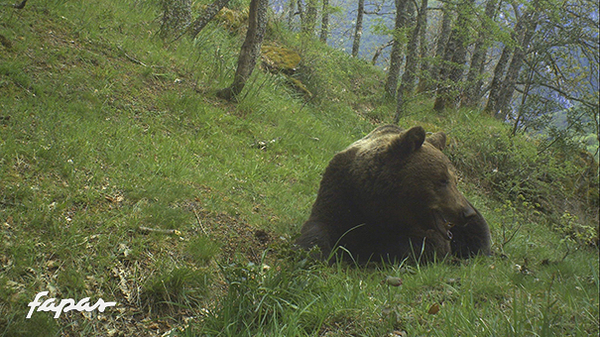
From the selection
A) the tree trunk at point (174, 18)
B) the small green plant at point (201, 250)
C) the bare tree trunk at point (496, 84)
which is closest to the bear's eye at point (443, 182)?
the small green plant at point (201, 250)

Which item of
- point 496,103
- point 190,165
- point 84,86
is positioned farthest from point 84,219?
point 496,103

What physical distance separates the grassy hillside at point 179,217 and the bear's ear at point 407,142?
99 centimetres

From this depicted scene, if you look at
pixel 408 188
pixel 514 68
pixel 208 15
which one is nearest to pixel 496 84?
pixel 514 68

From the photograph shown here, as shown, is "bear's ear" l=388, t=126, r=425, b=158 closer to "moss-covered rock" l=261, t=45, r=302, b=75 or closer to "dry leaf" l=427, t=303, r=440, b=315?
"dry leaf" l=427, t=303, r=440, b=315

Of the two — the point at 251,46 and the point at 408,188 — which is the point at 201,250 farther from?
the point at 251,46

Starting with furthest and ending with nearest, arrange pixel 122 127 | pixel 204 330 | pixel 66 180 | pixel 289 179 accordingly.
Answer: pixel 289 179
pixel 122 127
pixel 66 180
pixel 204 330

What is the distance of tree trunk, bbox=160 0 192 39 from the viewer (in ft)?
24.5

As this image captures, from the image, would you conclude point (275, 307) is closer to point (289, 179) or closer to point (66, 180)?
point (66, 180)

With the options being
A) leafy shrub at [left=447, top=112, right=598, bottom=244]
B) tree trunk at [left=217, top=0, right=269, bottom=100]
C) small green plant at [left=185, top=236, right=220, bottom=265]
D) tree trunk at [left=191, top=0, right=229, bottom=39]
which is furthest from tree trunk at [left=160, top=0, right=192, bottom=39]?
leafy shrub at [left=447, top=112, right=598, bottom=244]

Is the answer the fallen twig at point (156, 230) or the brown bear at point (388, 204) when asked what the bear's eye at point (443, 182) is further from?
the fallen twig at point (156, 230)

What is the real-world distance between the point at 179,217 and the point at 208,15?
17.0ft

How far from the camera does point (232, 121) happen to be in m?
6.36

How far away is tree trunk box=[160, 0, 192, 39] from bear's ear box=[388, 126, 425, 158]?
17.0 feet

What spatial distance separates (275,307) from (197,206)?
1.71 meters
